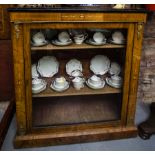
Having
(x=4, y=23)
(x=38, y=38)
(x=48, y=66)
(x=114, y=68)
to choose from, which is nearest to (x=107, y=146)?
(x=114, y=68)

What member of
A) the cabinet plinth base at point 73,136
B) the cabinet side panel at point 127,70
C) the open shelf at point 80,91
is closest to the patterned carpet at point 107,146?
the cabinet plinth base at point 73,136

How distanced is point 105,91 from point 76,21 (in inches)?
18.9

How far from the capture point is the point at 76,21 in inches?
50.4

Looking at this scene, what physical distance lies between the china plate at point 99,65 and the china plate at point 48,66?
23 cm

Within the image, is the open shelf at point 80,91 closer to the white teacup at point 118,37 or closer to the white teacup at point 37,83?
the white teacup at point 37,83

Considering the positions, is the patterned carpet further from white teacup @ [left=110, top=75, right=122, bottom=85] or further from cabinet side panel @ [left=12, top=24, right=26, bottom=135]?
white teacup @ [left=110, top=75, right=122, bottom=85]

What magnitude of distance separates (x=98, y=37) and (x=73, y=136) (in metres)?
0.61

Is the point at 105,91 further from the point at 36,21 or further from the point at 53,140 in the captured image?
the point at 36,21

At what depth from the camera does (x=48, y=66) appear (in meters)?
1.57

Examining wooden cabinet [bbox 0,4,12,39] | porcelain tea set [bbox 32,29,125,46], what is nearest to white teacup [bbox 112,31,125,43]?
porcelain tea set [bbox 32,29,125,46]

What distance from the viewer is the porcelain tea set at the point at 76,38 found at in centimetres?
136

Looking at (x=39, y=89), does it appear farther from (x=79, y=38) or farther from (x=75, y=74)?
(x=79, y=38)

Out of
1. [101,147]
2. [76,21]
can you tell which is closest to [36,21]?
[76,21]

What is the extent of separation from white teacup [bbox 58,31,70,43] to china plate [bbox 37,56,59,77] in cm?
16
